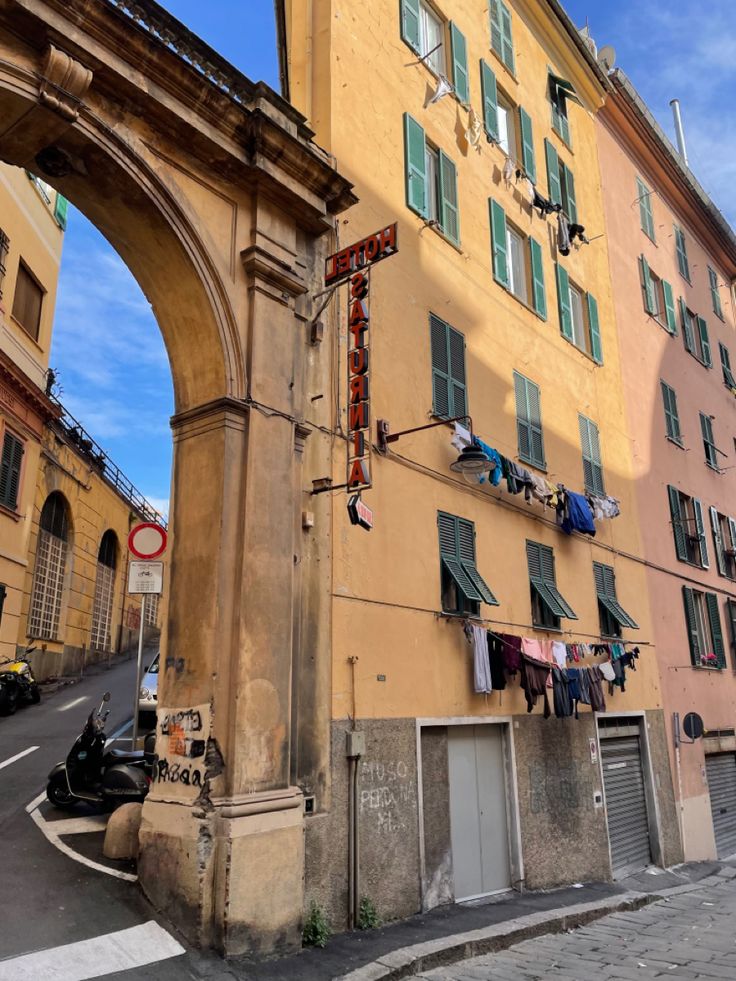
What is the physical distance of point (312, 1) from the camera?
10.9 meters

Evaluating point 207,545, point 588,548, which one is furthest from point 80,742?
point 588,548

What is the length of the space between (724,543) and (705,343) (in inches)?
240

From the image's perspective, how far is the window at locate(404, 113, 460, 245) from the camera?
37.7 feet

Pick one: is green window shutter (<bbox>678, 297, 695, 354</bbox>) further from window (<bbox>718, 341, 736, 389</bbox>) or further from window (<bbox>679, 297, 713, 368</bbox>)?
window (<bbox>718, 341, 736, 389</bbox>)

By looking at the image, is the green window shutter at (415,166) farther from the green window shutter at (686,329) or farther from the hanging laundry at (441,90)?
the green window shutter at (686,329)

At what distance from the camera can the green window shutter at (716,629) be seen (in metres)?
18.5

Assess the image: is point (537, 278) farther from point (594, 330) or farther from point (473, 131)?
point (473, 131)

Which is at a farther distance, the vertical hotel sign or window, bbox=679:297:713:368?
window, bbox=679:297:713:368

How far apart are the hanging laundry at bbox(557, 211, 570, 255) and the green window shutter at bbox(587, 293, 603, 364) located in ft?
4.39

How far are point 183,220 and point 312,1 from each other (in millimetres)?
5109

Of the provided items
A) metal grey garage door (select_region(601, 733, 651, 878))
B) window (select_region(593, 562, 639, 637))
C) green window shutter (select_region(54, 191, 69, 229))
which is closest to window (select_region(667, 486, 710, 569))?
window (select_region(593, 562, 639, 637))

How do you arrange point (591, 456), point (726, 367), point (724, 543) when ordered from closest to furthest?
point (591, 456)
point (724, 543)
point (726, 367)

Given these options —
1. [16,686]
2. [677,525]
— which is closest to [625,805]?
[677,525]

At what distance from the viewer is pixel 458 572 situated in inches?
408
